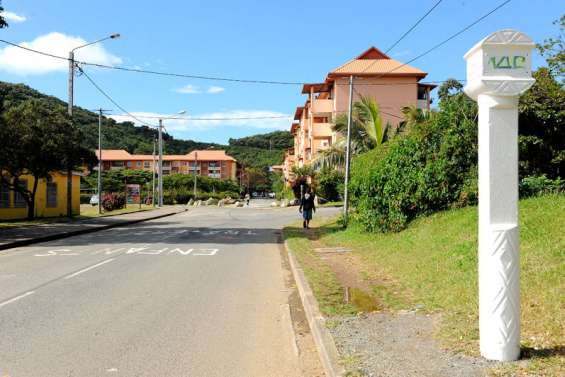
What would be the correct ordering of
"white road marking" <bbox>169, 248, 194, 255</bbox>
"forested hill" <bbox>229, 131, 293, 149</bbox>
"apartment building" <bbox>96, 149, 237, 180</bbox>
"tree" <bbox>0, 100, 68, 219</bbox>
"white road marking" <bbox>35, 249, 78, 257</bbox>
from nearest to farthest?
"white road marking" <bbox>35, 249, 78, 257</bbox> < "white road marking" <bbox>169, 248, 194, 255</bbox> < "tree" <bbox>0, 100, 68, 219</bbox> < "apartment building" <bbox>96, 149, 237, 180</bbox> < "forested hill" <bbox>229, 131, 293, 149</bbox>

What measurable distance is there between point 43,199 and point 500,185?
36.0 metres

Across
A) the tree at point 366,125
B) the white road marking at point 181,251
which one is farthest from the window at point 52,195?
the white road marking at point 181,251

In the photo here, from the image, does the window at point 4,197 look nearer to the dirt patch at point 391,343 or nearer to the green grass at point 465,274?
the green grass at point 465,274

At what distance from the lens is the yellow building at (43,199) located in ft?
108

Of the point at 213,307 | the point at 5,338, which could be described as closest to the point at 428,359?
the point at 213,307

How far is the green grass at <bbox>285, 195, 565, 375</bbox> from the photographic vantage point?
5.15m

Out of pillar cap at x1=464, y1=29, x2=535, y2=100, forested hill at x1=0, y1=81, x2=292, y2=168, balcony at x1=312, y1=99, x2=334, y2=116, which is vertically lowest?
pillar cap at x1=464, y1=29, x2=535, y2=100

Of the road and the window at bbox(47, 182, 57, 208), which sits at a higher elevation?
the window at bbox(47, 182, 57, 208)

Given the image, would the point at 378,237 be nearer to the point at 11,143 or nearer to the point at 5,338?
the point at 5,338

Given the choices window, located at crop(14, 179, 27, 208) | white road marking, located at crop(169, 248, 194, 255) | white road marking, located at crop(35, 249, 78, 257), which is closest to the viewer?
white road marking, located at crop(35, 249, 78, 257)

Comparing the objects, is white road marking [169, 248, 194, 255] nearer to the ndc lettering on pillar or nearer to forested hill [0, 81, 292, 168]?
the ndc lettering on pillar

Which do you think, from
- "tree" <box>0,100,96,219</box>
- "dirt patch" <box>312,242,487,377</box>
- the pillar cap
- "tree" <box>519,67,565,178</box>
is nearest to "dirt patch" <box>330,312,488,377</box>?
"dirt patch" <box>312,242,487,377</box>

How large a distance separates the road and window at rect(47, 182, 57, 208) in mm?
24386

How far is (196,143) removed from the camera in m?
154
